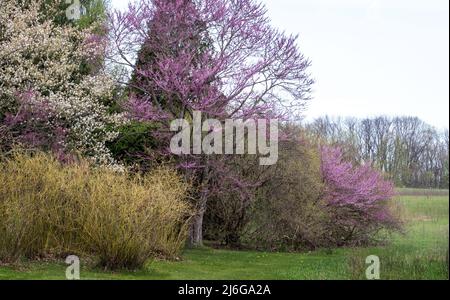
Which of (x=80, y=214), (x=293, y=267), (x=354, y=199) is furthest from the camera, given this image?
(x=354, y=199)

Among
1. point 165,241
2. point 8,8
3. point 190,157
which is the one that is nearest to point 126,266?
point 165,241

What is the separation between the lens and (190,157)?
1545 centimetres

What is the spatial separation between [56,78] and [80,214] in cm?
665

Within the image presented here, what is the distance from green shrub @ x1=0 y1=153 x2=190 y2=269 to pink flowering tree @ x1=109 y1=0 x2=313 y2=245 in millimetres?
3606

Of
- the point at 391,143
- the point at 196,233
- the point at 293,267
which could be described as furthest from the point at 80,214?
the point at 391,143

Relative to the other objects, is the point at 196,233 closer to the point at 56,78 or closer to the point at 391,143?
the point at 56,78

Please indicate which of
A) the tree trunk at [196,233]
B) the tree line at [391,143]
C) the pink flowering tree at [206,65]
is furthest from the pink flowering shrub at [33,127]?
the tree line at [391,143]

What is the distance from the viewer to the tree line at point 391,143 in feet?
61.0

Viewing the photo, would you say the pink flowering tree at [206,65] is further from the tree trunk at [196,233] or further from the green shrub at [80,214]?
the green shrub at [80,214]

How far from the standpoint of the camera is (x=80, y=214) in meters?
11.2

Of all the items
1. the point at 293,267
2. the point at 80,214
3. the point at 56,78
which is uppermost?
the point at 56,78

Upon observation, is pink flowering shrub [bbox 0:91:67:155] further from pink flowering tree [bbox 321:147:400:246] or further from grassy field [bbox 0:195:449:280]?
pink flowering tree [bbox 321:147:400:246]

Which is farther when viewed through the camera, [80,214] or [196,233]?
[196,233]

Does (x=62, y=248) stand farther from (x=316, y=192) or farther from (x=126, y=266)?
(x=316, y=192)
